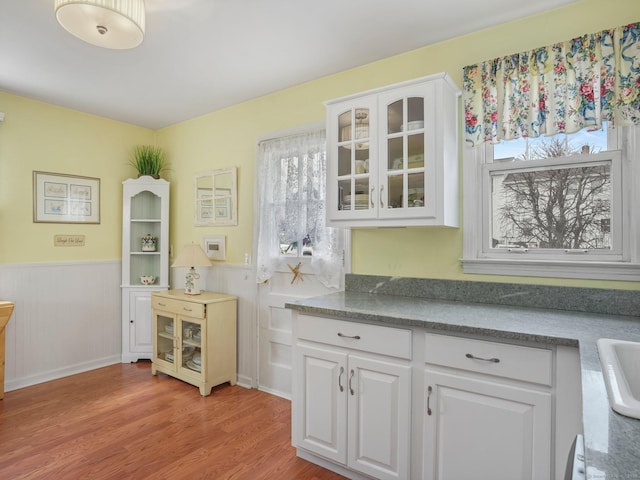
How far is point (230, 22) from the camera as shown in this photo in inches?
84.4

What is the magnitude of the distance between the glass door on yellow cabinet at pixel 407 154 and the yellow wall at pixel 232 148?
1.14 ft

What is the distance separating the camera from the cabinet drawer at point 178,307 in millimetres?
3135

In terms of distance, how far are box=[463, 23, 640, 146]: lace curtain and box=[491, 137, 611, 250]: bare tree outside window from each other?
157 mm

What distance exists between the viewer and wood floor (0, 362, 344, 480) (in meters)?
2.09

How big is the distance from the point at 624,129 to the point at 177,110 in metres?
3.44

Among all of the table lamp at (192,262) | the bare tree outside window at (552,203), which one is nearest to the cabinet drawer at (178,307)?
the table lamp at (192,262)

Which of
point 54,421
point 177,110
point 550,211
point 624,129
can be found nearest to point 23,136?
point 177,110

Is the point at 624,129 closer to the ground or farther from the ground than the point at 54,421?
farther from the ground

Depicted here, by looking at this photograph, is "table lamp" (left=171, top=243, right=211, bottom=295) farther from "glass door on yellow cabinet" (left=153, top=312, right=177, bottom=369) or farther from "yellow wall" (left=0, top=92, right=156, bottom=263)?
"yellow wall" (left=0, top=92, right=156, bottom=263)

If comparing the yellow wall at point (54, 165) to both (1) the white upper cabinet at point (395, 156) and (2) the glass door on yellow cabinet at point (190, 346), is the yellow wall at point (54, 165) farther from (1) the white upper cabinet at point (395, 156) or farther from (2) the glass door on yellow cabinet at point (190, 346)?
(1) the white upper cabinet at point (395, 156)

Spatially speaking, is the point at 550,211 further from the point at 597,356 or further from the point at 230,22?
the point at 230,22

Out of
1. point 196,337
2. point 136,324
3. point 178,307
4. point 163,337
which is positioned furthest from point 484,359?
point 136,324

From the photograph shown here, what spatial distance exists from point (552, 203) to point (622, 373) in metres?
1.27

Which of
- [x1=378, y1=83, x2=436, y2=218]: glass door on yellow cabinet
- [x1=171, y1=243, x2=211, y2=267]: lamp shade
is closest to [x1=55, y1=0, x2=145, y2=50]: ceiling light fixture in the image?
[x1=378, y1=83, x2=436, y2=218]: glass door on yellow cabinet
